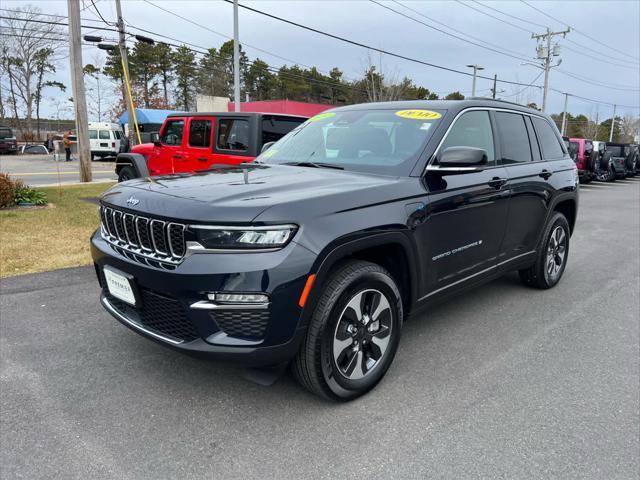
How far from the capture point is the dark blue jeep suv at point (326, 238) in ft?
7.84

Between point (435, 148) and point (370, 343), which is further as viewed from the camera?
point (435, 148)

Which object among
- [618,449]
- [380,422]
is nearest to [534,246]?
[618,449]

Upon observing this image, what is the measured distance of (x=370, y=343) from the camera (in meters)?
2.96

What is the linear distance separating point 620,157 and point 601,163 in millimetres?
2728

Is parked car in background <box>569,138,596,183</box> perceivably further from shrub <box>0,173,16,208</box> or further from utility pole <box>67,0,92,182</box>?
shrub <box>0,173,16,208</box>

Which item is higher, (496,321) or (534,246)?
(534,246)

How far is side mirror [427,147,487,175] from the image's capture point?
3.19 m

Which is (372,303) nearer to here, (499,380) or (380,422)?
(380,422)

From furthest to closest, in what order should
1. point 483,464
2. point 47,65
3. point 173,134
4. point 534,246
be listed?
point 47,65
point 173,134
point 534,246
point 483,464

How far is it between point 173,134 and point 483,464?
828cm

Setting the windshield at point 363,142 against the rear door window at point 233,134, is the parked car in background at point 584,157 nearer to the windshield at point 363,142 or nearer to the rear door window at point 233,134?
the rear door window at point 233,134

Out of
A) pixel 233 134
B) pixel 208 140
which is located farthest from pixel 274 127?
pixel 208 140

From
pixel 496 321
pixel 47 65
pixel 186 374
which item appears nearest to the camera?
pixel 186 374

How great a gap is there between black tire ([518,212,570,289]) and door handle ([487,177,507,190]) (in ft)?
4.00
